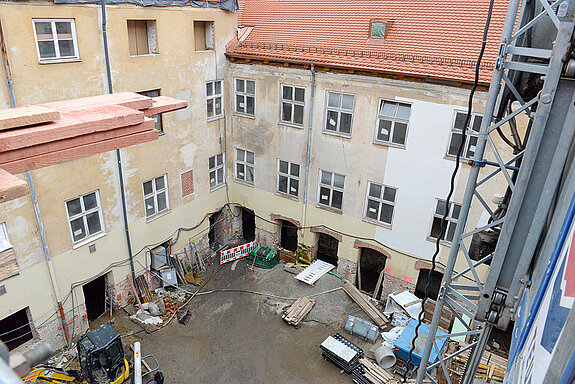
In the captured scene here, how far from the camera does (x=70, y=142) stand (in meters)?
4.66

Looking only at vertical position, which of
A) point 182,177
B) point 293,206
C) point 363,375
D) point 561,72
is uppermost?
point 561,72

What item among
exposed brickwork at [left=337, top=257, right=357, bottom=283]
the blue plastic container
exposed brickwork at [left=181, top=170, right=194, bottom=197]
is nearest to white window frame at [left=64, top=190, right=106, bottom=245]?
exposed brickwork at [left=181, top=170, right=194, bottom=197]

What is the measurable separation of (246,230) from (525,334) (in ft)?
56.9

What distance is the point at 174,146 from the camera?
15375 mm

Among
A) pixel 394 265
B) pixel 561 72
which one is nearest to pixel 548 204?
pixel 561 72

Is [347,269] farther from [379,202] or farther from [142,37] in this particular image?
[142,37]

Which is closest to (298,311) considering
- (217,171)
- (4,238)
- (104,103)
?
(217,171)

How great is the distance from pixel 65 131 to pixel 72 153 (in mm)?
376

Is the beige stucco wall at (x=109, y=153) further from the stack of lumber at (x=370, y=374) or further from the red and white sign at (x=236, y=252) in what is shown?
the stack of lumber at (x=370, y=374)

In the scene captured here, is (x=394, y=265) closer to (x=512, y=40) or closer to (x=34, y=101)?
(x=512, y=40)

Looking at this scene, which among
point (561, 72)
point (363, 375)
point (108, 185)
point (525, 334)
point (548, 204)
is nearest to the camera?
point (525, 334)

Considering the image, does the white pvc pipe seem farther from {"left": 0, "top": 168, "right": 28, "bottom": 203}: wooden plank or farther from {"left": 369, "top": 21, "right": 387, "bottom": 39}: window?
{"left": 369, "top": 21, "right": 387, "bottom": 39}: window

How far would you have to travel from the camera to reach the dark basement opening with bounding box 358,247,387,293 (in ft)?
55.2

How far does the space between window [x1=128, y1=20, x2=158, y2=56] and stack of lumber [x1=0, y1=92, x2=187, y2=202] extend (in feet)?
29.6
